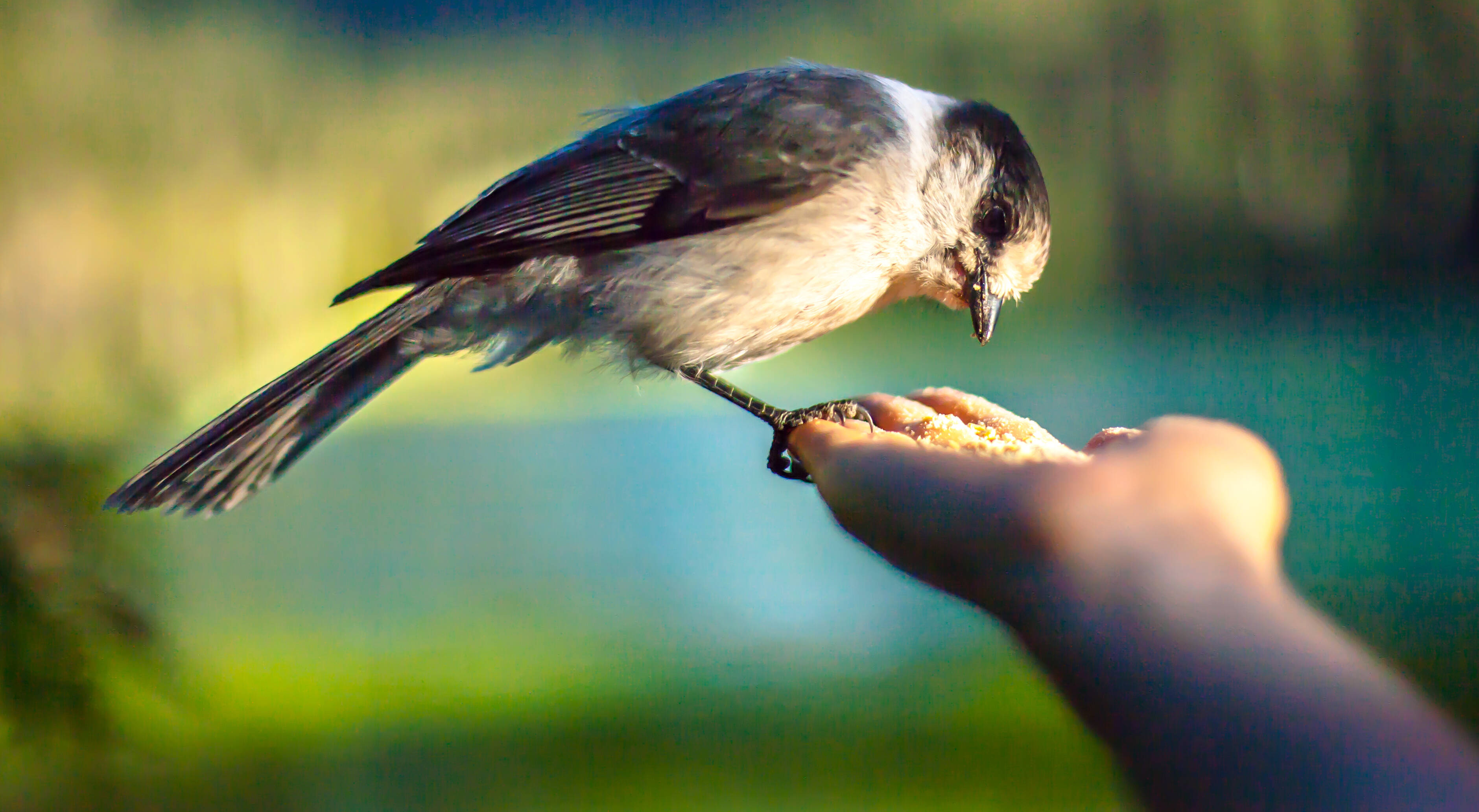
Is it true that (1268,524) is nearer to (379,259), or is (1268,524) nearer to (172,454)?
(172,454)

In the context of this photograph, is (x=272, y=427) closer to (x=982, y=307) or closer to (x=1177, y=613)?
(x=982, y=307)

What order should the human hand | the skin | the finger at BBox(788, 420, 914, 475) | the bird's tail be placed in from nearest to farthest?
the skin → the human hand → the finger at BBox(788, 420, 914, 475) → the bird's tail

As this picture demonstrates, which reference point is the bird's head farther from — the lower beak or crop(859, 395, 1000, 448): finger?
crop(859, 395, 1000, 448): finger

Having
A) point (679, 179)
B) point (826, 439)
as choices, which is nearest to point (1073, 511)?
point (826, 439)

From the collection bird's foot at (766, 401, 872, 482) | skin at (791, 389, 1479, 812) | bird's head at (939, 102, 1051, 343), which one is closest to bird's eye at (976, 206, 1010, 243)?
bird's head at (939, 102, 1051, 343)

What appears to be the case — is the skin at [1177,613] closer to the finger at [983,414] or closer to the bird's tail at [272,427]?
the finger at [983,414]

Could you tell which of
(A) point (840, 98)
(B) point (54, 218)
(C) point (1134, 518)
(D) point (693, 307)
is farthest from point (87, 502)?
(C) point (1134, 518)
